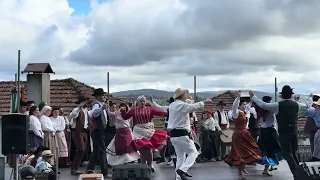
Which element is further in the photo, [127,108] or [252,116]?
[252,116]

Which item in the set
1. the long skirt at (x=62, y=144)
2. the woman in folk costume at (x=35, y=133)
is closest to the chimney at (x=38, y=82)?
the long skirt at (x=62, y=144)

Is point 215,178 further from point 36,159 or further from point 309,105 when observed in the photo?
point 36,159

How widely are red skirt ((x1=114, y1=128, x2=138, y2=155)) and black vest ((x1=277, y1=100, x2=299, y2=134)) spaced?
3288 mm

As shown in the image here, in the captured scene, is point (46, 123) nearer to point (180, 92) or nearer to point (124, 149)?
point (124, 149)

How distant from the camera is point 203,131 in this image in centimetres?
1747

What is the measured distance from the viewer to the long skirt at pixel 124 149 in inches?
529

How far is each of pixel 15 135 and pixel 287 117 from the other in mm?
4900

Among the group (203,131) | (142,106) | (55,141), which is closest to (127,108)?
(142,106)

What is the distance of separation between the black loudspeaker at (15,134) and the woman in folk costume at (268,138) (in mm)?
5133

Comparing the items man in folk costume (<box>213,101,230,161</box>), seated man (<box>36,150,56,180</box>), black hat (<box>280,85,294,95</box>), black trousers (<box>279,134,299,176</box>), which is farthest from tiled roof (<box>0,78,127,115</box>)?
black trousers (<box>279,134,299,176</box>)

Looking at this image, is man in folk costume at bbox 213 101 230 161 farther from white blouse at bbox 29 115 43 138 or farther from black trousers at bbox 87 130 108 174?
white blouse at bbox 29 115 43 138

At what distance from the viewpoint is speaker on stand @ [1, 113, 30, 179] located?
10.4 m

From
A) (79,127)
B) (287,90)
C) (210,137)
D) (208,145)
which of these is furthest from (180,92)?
(208,145)

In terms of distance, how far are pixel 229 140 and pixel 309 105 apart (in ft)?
16.5
